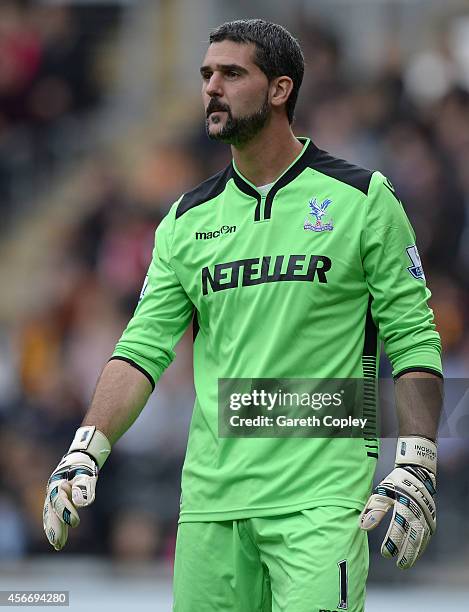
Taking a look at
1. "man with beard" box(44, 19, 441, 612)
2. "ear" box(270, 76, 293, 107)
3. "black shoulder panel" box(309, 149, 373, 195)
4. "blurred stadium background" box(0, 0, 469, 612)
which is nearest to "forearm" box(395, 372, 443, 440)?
"man with beard" box(44, 19, 441, 612)

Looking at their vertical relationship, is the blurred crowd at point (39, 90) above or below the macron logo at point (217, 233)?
above

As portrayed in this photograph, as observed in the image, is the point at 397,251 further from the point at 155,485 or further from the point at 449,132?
the point at 449,132

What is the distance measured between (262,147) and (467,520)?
15.2 feet

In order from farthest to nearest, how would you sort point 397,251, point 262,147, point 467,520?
point 467,520
point 262,147
point 397,251

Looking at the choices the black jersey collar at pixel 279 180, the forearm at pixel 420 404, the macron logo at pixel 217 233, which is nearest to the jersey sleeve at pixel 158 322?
the macron logo at pixel 217 233

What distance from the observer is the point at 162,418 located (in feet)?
32.2

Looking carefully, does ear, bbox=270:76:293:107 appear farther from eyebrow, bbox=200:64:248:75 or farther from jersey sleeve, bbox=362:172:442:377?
jersey sleeve, bbox=362:172:442:377

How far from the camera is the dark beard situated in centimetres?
459

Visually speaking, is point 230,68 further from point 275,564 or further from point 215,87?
point 275,564

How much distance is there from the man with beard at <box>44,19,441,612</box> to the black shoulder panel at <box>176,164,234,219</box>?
3 centimetres

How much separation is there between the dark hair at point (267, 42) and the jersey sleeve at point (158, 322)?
65 cm

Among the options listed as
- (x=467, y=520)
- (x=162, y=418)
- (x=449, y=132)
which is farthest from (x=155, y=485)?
(x=449, y=132)

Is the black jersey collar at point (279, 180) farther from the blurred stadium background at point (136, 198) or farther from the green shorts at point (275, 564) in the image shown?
the blurred stadium background at point (136, 198)

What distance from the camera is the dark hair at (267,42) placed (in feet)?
15.2
